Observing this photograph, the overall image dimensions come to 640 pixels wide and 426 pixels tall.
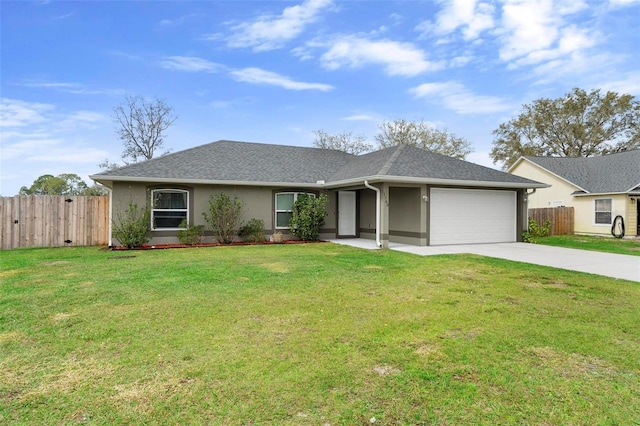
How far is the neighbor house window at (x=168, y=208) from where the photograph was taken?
44.8 ft

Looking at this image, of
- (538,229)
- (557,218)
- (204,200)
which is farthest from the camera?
(557,218)

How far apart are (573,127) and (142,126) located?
3630 cm

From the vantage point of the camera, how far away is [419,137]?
32781mm

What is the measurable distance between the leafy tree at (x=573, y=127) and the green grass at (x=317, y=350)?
32161mm

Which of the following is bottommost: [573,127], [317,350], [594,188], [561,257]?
[317,350]

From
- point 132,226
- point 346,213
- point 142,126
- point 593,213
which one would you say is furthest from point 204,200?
point 593,213

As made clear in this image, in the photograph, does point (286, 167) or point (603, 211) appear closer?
point (286, 167)

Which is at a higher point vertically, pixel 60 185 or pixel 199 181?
pixel 60 185

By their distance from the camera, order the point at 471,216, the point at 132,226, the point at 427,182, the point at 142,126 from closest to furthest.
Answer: the point at 132,226, the point at 427,182, the point at 471,216, the point at 142,126

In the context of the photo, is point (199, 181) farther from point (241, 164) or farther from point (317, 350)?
point (317, 350)

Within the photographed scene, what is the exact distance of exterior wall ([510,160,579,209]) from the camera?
2133 cm

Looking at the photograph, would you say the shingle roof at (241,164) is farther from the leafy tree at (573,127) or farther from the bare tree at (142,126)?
the leafy tree at (573,127)

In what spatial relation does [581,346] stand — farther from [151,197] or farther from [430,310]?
[151,197]

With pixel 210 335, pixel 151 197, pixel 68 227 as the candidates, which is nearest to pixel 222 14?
pixel 151 197
